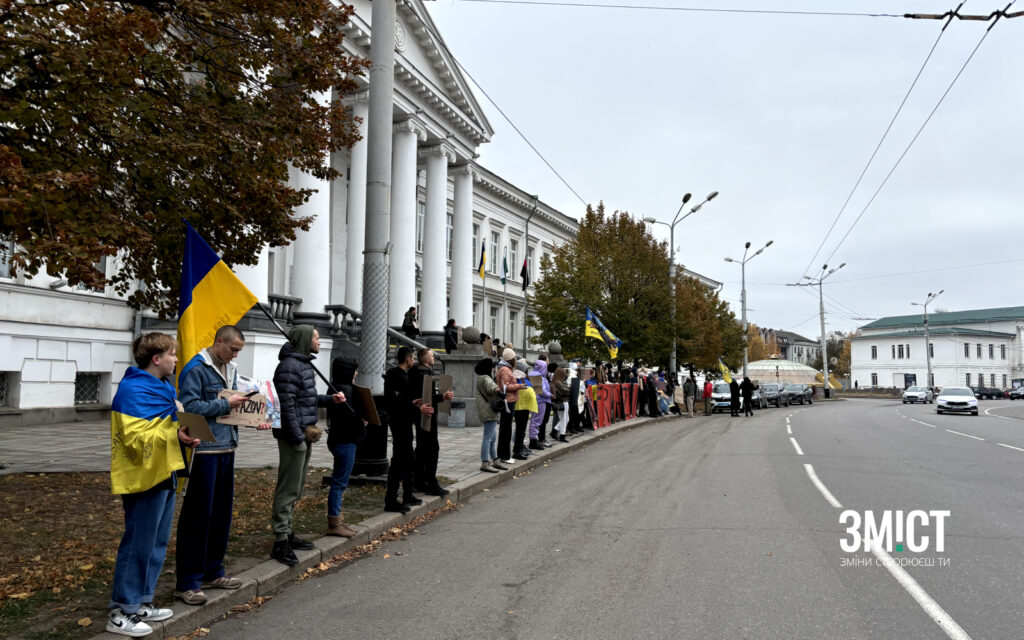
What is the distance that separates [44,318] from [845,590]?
17.4 meters

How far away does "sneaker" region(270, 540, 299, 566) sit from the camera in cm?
569

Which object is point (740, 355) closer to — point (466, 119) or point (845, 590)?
point (466, 119)

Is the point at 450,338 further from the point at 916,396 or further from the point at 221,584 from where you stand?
the point at 916,396

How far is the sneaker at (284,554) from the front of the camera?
18.7 feet

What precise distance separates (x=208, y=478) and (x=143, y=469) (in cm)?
71

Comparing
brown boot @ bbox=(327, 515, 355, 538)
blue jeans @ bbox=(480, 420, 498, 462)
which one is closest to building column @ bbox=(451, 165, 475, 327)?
blue jeans @ bbox=(480, 420, 498, 462)

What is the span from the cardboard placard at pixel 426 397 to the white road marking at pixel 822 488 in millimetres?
4928

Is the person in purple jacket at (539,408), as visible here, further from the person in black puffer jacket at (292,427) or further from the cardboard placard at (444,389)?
the person in black puffer jacket at (292,427)

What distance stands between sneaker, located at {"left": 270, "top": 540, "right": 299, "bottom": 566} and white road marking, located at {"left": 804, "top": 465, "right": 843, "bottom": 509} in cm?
612

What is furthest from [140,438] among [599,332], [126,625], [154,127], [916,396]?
[916,396]

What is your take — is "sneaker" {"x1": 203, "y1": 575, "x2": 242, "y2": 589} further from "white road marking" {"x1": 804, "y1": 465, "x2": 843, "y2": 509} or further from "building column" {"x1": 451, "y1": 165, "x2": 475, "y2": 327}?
"building column" {"x1": 451, "y1": 165, "x2": 475, "y2": 327}

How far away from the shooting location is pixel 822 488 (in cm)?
961

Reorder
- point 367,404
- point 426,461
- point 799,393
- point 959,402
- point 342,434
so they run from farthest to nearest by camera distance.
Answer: point 799,393
point 959,402
point 426,461
point 367,404
point 342,434

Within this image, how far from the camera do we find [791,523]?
290 inches
